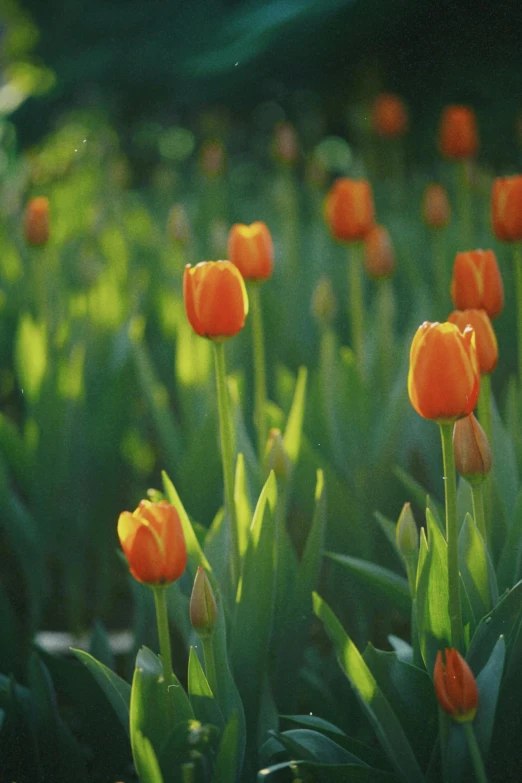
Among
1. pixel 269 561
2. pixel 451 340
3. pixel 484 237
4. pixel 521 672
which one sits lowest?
pixel 484 237

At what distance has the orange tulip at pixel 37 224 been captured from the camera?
5.34 ft

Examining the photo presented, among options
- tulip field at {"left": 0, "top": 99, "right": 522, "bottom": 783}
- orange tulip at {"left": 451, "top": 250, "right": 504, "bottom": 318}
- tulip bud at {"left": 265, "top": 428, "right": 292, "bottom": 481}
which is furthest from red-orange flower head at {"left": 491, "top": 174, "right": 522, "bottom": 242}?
tulip bud at {"left": 265, "top": 428, "right": 292, "bottom": 481}

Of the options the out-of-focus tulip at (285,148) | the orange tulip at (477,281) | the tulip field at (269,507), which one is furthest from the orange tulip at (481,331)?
the out-of-focus tulip at (285,148)

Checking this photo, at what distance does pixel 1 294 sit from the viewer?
6.47ft

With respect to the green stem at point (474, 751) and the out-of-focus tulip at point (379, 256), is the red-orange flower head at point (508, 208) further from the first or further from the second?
the green stem at point (474, 751)

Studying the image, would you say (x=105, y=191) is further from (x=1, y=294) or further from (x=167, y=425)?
(x=167, y=425)

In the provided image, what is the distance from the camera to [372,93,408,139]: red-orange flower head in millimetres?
2414

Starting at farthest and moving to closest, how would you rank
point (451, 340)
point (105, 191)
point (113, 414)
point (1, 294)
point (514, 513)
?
point (105, 191) → point (1, 294) → point (113, 414) → point (514, 513) → point (451, 340)

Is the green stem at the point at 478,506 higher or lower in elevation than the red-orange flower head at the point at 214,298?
lower

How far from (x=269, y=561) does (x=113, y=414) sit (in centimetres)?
72

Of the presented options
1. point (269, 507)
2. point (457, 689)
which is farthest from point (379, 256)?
point (457, 689)

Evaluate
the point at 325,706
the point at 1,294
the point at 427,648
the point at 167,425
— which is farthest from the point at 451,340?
the point at 1,294

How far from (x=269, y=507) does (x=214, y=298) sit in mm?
223

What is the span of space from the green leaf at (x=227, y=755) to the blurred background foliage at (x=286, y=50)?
1351 mm
